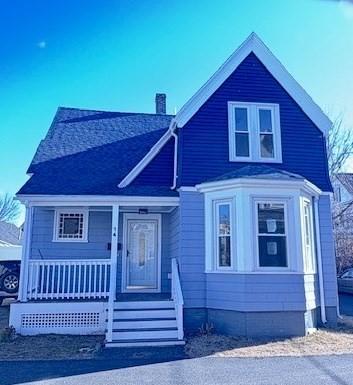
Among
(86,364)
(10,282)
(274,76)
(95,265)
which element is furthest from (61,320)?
(274,76)

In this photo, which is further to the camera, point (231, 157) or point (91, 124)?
point (91, 124)

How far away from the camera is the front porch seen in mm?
8953

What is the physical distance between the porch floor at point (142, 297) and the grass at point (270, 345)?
1.64 m

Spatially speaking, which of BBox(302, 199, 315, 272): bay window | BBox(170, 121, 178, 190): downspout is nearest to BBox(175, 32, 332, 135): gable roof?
BBox(170, 121, 178, 190): downspout

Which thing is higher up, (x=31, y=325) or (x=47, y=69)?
(x=47, y=69)

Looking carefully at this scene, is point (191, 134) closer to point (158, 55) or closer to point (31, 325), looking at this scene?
point (158, 55)

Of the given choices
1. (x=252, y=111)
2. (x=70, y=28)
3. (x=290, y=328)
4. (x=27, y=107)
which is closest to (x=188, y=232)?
(x=290, y=328)

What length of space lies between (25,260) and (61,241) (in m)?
1.80

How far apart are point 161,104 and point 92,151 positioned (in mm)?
5436

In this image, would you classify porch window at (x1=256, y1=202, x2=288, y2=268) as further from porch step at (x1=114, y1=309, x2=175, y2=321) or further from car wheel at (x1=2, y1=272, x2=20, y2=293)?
car wheel at (x1=2, y1=272, x2=20, y2=293)

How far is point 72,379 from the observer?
225 inches

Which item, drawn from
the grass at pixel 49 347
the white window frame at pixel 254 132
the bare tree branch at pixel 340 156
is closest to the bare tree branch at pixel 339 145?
the bare tree branch at pixel 340 156

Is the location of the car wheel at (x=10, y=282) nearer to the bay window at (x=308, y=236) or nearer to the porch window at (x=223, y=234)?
the porch window at (x=223, y=234)

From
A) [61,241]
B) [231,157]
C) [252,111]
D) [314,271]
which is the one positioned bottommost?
Result: [314,271]
